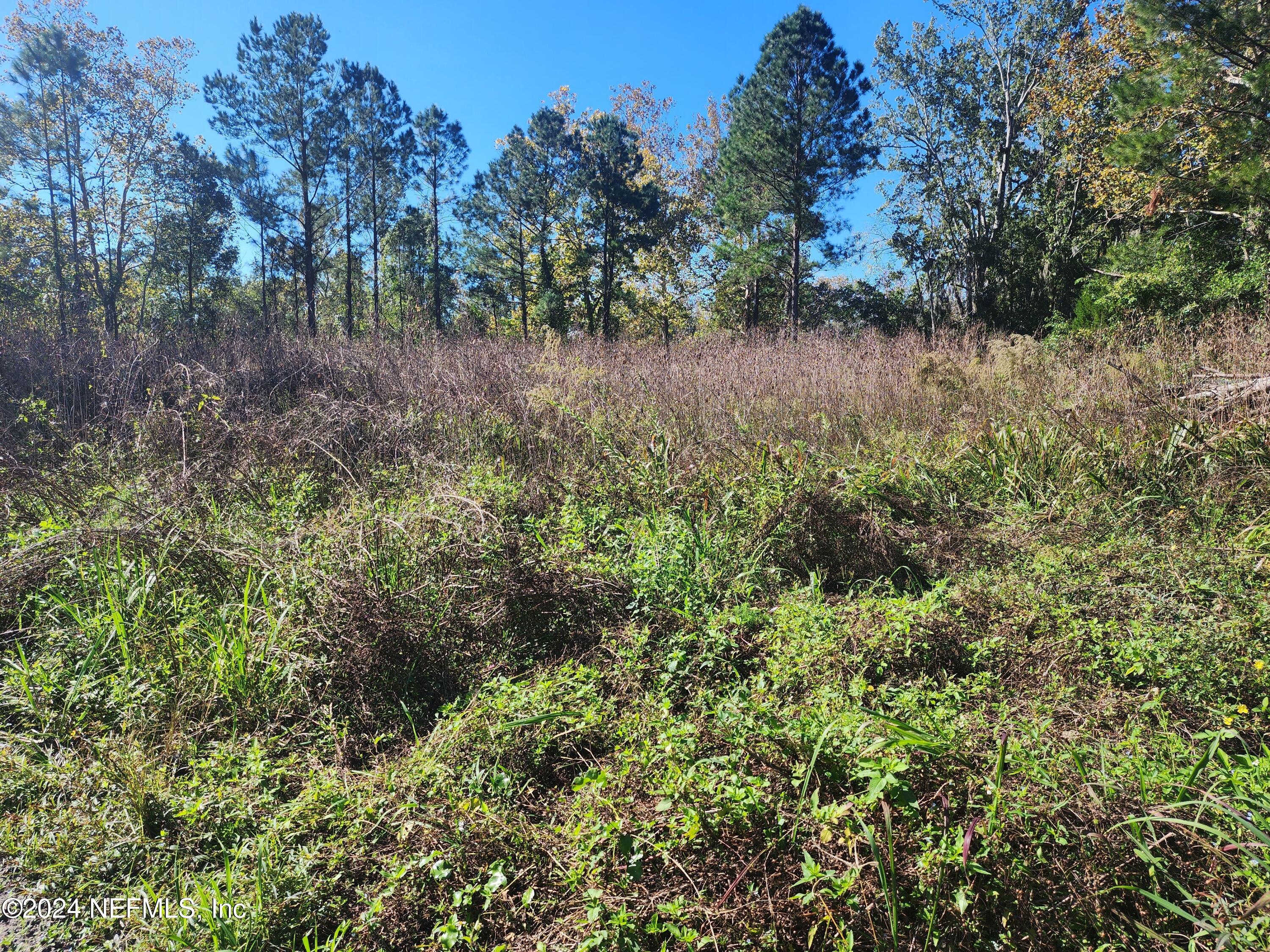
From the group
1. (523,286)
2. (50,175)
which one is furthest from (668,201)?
(50,175)

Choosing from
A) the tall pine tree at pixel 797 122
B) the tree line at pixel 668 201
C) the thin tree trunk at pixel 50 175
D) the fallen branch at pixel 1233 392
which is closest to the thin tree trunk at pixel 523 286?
the tree line at pixel 668 201

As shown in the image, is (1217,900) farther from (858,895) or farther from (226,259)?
(226,259)

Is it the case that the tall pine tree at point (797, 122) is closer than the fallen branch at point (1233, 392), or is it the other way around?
the fallen branch at point (1233, 392)

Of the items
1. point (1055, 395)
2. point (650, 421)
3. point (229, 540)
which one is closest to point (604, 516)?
point (650, 421)

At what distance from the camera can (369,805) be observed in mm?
1924

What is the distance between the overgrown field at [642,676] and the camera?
5.14ft

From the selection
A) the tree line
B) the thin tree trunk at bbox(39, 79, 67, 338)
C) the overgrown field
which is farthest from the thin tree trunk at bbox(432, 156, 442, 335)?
the overgrown field

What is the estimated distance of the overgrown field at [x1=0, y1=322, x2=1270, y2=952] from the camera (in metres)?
1.57

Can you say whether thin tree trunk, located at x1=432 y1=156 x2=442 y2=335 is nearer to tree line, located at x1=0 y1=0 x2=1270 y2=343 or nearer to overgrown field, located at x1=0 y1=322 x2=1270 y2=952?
tree line, located at x1=0 y1=0 x2=1270 y2=343

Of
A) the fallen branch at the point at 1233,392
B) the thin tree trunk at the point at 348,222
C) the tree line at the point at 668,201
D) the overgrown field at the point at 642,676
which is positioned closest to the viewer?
the overgrown field at the point at 642,676

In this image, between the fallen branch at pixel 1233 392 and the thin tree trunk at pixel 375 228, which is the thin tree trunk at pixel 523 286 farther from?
the fallen branch at pixel 1233 392

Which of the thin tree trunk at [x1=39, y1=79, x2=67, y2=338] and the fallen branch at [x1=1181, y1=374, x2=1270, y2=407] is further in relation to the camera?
the thin tree trunk at [x1=39, y1=79, x2=67, y2=338]

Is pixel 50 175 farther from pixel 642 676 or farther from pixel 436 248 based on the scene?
pixel 642 676

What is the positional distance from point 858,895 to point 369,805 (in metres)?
1.49
